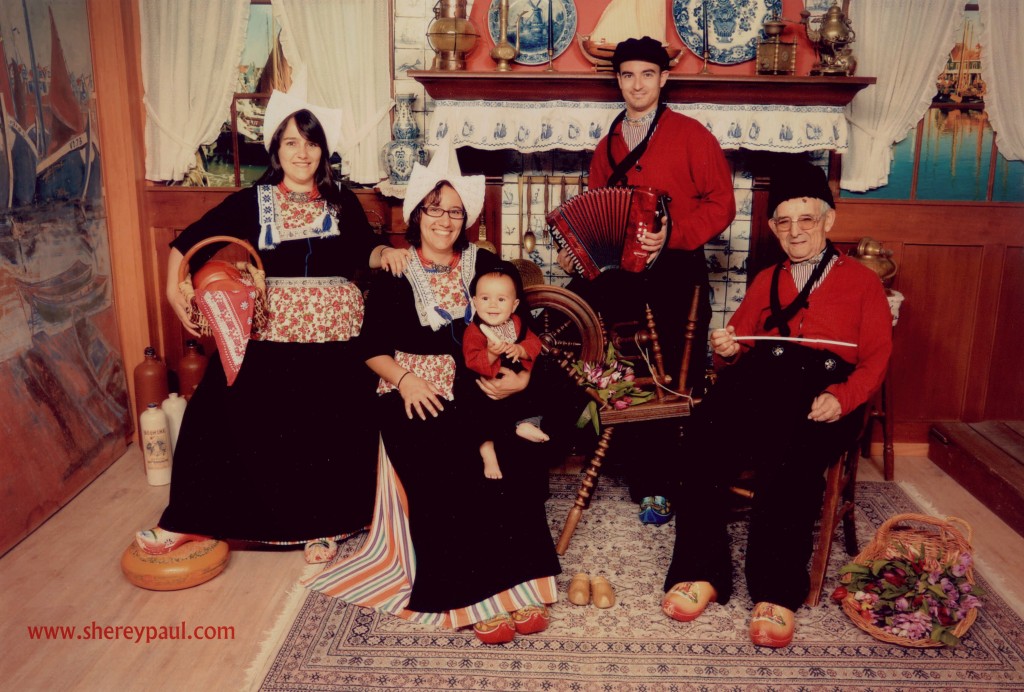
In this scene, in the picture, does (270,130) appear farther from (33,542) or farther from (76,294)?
(33,542)

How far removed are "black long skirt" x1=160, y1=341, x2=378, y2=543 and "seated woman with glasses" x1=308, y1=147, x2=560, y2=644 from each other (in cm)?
20

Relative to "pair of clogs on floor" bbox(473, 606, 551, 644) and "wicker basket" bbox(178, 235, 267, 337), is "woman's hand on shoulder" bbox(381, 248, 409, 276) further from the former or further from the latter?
"pair of clogs on floor" bbox(473, 606, 551, 644)

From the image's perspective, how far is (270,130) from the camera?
3029 millimetres

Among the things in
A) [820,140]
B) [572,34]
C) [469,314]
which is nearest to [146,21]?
[572,34]

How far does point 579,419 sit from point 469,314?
60cm

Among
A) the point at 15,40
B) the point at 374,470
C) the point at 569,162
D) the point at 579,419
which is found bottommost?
the point at 374,470

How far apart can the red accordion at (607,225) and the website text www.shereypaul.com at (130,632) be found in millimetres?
1876

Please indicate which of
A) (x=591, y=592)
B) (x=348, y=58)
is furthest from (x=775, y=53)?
(x=591, y=592)

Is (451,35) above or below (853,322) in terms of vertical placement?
above

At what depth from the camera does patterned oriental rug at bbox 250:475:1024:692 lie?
7.96 ft

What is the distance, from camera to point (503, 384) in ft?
9.51

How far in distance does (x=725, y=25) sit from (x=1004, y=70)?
→ 133 cm

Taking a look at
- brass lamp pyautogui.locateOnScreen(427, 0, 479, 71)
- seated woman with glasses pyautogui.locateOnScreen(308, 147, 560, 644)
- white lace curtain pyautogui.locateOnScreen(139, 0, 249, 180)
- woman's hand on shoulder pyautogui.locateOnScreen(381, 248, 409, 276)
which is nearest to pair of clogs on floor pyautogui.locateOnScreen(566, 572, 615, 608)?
seated woman with glasses pyautogui.locateOnScreen(308, 147, 560, 644)

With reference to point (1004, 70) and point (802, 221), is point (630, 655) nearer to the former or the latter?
point (802, 221)
